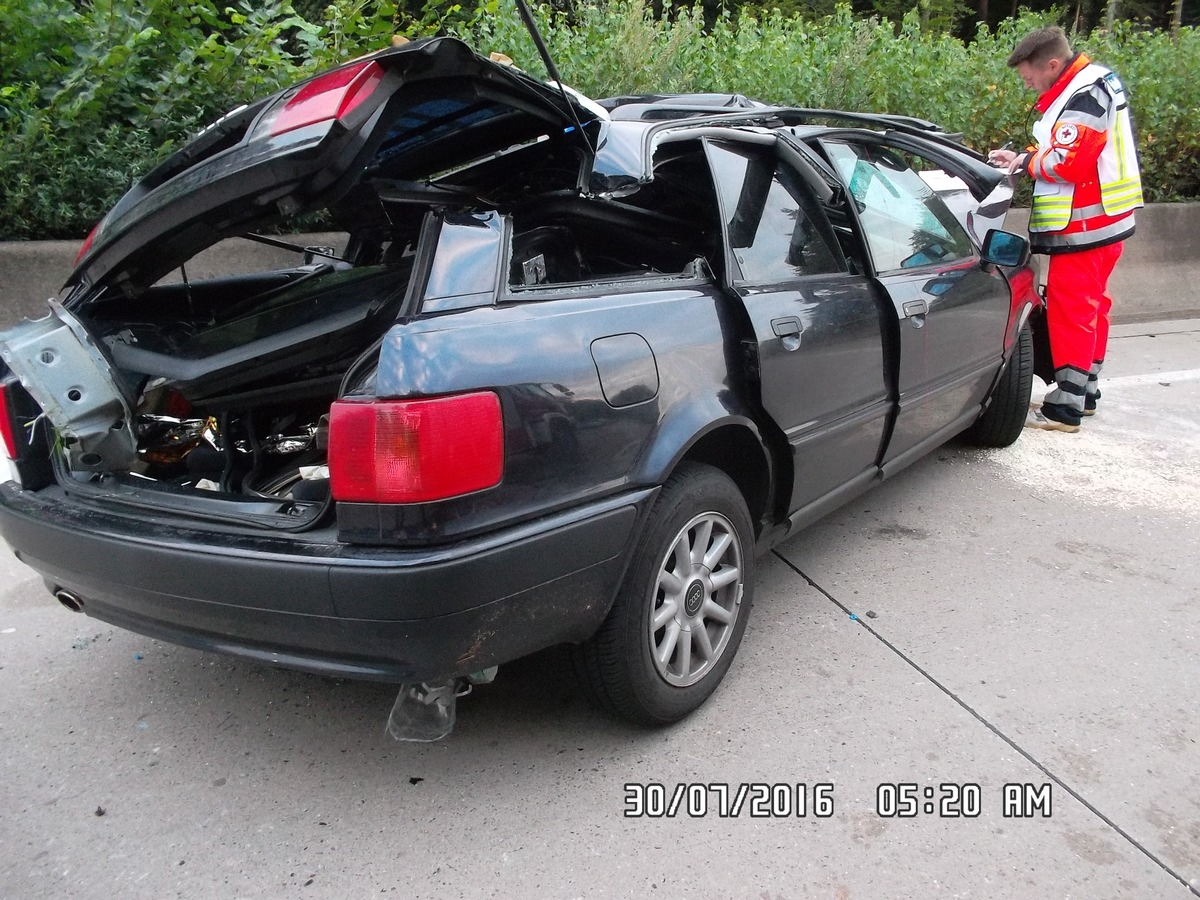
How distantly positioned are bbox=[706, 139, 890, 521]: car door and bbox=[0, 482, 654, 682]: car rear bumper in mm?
783

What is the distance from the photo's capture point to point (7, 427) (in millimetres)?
2656

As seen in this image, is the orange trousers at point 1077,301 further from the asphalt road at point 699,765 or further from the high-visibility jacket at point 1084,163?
the asphalt road at point 699,765

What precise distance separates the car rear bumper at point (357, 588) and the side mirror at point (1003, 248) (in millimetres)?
2589

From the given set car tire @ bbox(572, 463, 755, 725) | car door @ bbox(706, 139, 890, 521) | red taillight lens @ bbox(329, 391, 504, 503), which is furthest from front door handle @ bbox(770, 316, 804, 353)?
red taillight lens @ bbox(329, 391, 504, 503)

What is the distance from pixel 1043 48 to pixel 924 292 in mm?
2463

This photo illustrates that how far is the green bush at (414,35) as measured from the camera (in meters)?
5.66

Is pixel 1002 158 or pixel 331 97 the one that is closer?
pixel 331 97

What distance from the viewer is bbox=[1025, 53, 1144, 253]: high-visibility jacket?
16.1 feet

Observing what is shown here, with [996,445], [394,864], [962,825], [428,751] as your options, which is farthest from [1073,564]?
[394,864]

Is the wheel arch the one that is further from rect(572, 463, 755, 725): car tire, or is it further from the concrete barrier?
the concrete barrier

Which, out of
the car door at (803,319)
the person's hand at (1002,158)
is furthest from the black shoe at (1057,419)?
the car door at (803,319)

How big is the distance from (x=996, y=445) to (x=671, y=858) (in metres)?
3.67

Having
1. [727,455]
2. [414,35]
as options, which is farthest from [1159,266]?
[727,455]
